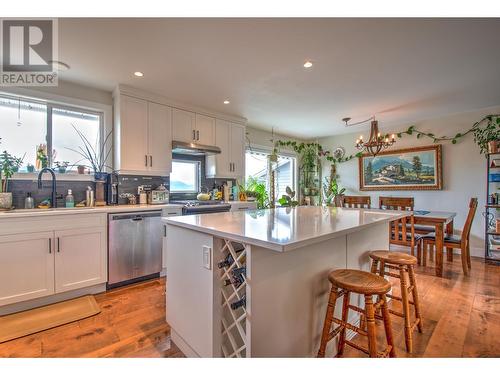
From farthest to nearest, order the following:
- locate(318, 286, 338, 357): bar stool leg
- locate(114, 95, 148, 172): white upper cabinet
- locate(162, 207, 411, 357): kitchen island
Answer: locate(114, 95, 148, 172): white upper cabinet → locate(318, 286, 338, 357): bar stool leg → locate(162, 207, 411, 357): kitchen island

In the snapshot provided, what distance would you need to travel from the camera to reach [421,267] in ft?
11.4

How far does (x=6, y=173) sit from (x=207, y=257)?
2576mm

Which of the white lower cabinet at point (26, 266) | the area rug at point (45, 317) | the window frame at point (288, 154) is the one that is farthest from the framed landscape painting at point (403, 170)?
the white lower cabinet at point (26, 266)

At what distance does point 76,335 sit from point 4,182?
1.85 m

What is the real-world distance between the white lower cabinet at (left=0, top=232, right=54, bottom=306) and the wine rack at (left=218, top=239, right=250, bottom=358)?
2000 millimetres

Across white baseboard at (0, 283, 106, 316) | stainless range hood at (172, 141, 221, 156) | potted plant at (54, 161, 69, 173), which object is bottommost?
white baseboard at (0, 283, 106, 316)

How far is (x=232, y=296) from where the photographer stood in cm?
135

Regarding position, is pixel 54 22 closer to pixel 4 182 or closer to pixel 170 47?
pixel 170 47

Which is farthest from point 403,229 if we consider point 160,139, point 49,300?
point 49,300

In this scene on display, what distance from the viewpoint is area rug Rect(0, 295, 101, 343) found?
1917mm

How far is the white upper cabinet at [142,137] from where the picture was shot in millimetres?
3057

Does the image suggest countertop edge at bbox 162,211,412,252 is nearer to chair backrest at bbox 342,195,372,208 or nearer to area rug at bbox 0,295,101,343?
area rug at bbox 0,295,101,343

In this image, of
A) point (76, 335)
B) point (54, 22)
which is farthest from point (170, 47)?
point (76, 335)

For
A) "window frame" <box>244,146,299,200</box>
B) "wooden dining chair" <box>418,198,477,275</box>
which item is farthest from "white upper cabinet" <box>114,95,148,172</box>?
"wooden dining chair" <box>418,198,477,275</box>
